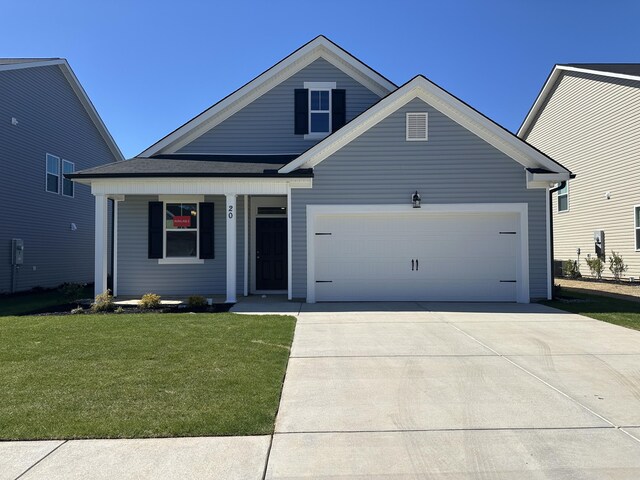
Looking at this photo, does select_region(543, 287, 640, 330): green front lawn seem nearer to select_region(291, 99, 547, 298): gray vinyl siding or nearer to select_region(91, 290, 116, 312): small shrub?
select_region(291, 99, 547, 298): gray vinyl siding

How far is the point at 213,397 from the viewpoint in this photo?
475 centimetres

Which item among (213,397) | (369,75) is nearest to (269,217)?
(369,75)

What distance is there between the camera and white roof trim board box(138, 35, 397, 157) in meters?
13.7

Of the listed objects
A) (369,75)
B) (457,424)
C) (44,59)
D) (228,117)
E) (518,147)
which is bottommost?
(457,424)

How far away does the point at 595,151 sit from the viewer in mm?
18344

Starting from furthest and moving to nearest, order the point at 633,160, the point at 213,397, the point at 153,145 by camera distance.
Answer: the point at 633,160
the point at 153,145
the point at 213,397

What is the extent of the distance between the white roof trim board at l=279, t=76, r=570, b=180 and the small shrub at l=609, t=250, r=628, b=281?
6.94 metres

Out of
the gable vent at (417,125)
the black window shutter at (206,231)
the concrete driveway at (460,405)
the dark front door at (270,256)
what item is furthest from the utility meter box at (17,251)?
the gable vent at (417,125)

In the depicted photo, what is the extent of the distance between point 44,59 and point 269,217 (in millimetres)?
10926

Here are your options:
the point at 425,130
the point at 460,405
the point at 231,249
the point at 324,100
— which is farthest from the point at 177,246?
the point at 460,405

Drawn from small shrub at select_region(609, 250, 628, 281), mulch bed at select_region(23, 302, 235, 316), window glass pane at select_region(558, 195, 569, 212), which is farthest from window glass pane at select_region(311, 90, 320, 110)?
window glass pane at select_region(558, 195, 569, 212)

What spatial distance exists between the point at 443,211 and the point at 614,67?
11.5 metres

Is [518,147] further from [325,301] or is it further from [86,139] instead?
[86,139]

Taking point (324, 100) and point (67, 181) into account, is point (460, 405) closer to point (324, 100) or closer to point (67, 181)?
point (324, 100)
